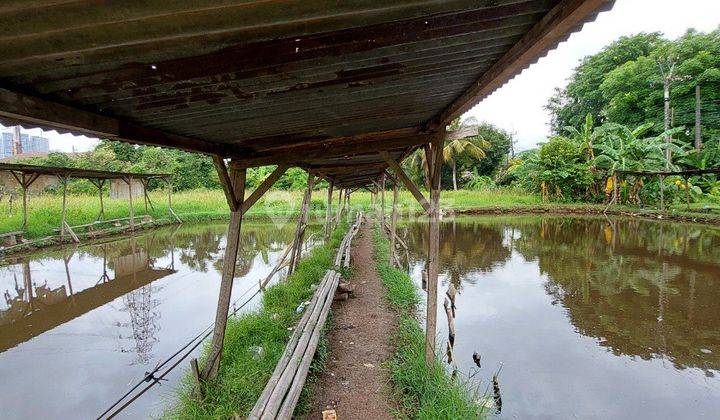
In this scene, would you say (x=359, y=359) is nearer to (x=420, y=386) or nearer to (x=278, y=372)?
(x=420, y=386)

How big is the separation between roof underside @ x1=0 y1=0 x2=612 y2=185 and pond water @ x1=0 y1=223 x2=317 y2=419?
140 inches

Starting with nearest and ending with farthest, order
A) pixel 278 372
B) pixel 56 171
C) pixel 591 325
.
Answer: pixel 278 372
pixel 591 325
pixel 56 171

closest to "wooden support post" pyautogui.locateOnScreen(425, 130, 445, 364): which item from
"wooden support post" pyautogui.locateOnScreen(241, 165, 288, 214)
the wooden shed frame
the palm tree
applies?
the wooden shed frame

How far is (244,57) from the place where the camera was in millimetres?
1680

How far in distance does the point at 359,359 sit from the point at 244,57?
13.4 feet

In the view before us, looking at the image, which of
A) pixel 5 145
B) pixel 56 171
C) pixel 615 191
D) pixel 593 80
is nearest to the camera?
pixel 56 171

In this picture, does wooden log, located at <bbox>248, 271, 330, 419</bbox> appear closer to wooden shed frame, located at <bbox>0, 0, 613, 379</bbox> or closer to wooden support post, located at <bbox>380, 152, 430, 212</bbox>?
wooden support post, located at <bbox>380, 152, 430, 212</bbox>

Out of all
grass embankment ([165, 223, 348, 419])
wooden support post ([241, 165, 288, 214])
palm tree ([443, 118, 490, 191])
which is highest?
palm tree ([443, 118, 490, 191])

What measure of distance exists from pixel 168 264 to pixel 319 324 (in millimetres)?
8283

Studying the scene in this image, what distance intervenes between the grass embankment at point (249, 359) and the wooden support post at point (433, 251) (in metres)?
1.38

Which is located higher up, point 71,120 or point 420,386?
point 71,120

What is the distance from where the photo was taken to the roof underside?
1.25 metres

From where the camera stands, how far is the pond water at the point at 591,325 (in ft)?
14.7

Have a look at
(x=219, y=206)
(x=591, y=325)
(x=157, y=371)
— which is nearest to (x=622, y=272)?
(x=591, y=325)
